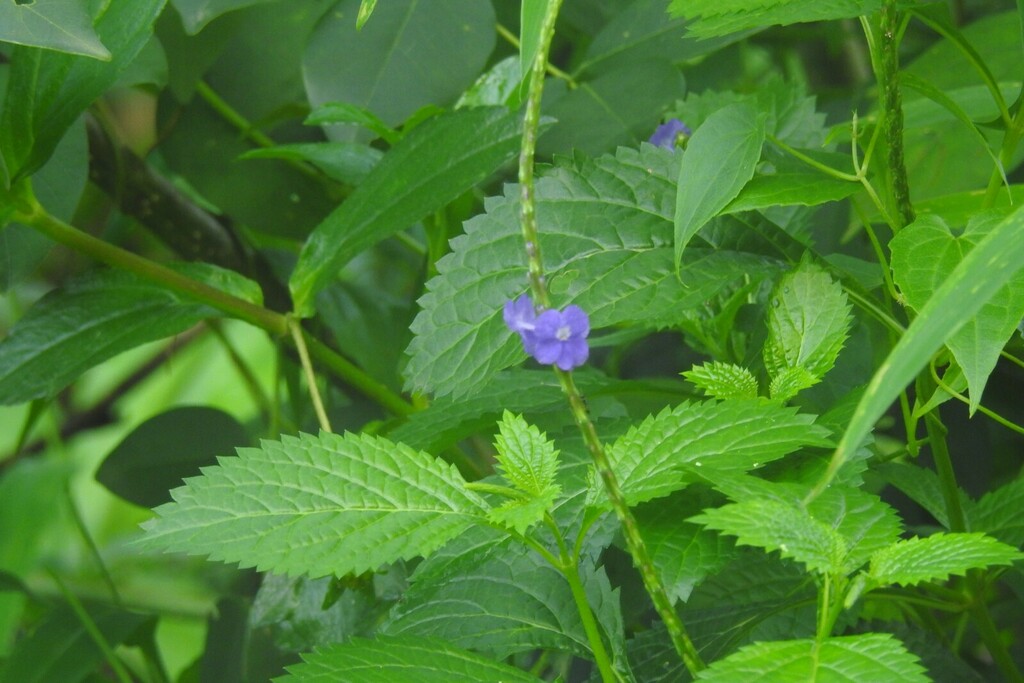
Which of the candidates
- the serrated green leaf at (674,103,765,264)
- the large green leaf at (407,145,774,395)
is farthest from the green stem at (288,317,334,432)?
the serrated green leaf at (674,103,765,264)

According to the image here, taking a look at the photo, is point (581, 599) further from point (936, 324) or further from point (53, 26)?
point (53, 26)

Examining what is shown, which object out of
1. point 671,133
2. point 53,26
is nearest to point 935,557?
point 671,133

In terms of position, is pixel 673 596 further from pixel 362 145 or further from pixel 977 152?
pixel 977 152

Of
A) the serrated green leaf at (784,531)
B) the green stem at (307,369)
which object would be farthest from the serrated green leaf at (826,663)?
the green stem at (307,369)

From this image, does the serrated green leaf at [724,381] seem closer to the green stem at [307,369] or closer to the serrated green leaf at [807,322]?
the serrated green leaf at [807,322]

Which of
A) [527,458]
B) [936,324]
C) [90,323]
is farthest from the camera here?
[90,323]
